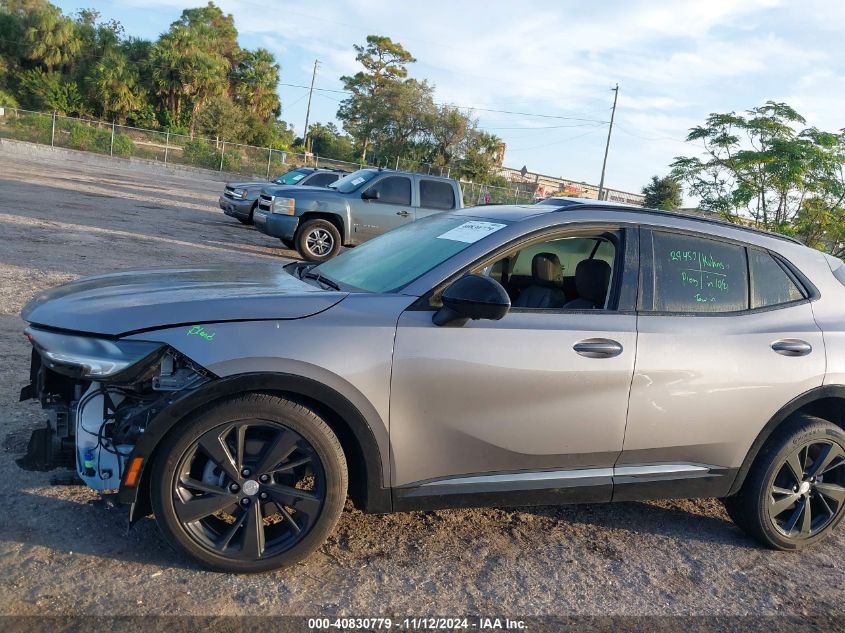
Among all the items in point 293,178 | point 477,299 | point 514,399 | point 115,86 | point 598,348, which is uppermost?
point 115,86

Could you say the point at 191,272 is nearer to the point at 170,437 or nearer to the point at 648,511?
the point at 170,437

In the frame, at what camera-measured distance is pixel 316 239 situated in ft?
44.2

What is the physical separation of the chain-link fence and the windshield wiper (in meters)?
31.3

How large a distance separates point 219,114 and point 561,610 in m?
52.1

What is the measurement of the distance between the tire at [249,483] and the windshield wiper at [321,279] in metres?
0.81

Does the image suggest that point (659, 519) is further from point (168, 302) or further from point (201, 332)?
point (168, 302)

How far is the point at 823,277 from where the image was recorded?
4.16 metres

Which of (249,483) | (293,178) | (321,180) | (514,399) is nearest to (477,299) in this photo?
(514,399)

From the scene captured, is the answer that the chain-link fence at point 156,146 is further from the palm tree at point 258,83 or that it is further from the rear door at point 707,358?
the rear door at point 707,358

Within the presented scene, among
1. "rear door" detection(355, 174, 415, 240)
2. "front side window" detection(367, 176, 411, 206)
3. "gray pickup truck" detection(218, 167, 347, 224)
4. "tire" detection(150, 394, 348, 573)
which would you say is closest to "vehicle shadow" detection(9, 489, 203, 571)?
"tire" detection(150, 394, 348, 573)

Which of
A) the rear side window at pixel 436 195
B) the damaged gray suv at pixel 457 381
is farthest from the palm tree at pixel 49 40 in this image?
the damaged gray suv at pixel 457 381

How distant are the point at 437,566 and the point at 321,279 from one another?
1584mm

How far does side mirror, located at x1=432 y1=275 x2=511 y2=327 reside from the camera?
3088mm

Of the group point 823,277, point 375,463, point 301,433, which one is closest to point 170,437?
point 301,433
